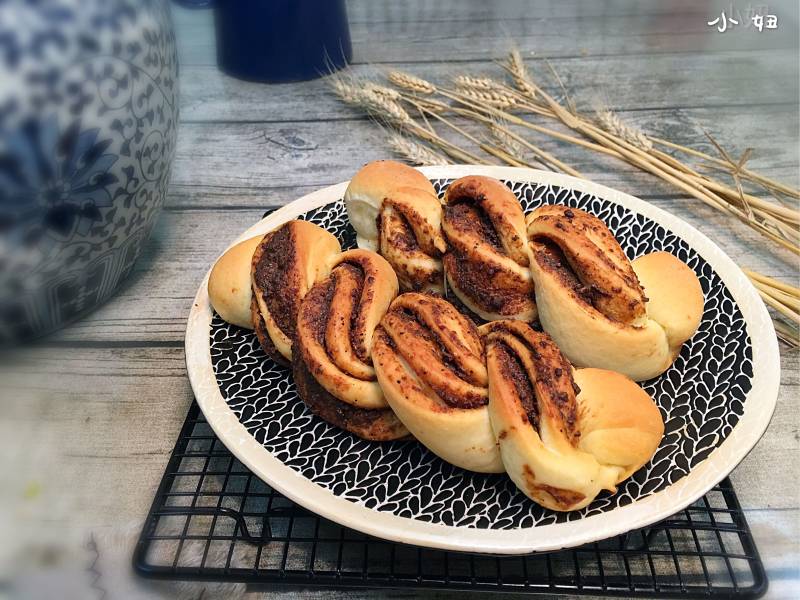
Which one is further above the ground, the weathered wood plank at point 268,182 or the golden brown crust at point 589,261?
the golden brown crust at point 589,261

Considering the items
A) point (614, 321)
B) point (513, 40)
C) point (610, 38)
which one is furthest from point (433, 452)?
point (610, 38)

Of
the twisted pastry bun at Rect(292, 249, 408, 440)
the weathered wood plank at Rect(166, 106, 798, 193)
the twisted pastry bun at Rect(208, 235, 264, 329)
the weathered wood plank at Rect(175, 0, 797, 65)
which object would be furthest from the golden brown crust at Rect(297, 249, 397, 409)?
the weathered wood plank at Rect(175, 0, 797, 65)

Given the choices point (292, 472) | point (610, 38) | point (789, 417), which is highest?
point (610, 38)

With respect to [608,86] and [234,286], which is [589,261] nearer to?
[234,286]

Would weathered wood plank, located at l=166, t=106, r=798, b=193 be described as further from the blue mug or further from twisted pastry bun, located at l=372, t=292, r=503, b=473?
twisted pastry bun, located at l=372, t=292, r=503, b=473

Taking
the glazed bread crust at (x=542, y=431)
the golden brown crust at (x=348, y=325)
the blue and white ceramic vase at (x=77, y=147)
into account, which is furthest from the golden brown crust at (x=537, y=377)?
the blue and white ceramic vase at (x=77, y=147)

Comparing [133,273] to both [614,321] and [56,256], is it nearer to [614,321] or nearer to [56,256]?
[56,256]

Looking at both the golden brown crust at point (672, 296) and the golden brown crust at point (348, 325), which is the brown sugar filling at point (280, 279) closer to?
the golden brown crust at point (348, 325)
